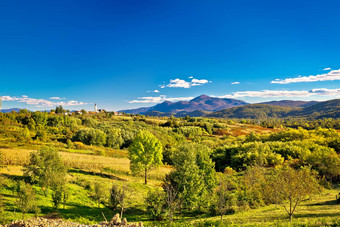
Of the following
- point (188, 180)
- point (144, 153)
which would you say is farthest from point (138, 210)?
point (144, 153)

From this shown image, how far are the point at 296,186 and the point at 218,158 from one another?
36626mm

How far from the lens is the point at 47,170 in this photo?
2145cm

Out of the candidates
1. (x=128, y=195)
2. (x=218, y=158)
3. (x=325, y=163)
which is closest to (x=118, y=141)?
(x=218, y=158)

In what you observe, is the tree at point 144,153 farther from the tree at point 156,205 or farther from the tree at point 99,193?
the tree at point 156,205

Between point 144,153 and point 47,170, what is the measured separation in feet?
56.2

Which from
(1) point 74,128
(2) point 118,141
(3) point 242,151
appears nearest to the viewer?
(3) point 242,151

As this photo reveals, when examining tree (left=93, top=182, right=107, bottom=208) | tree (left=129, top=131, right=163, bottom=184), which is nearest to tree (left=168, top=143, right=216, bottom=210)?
tree (left=93, top=182, right=107, bottom=208)

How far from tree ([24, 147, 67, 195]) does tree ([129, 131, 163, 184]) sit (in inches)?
542

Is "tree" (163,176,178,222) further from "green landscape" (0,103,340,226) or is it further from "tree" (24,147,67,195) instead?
"tree" (24,147,67,195)

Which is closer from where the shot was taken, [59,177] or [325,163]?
[59,177]

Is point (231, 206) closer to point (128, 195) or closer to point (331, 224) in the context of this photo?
point (331, 224)

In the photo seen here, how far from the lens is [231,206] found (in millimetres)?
21422

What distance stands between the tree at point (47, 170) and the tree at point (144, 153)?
45.2 feet

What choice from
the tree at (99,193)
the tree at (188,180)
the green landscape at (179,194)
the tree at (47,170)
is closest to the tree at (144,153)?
the green landscape at (179,194)
